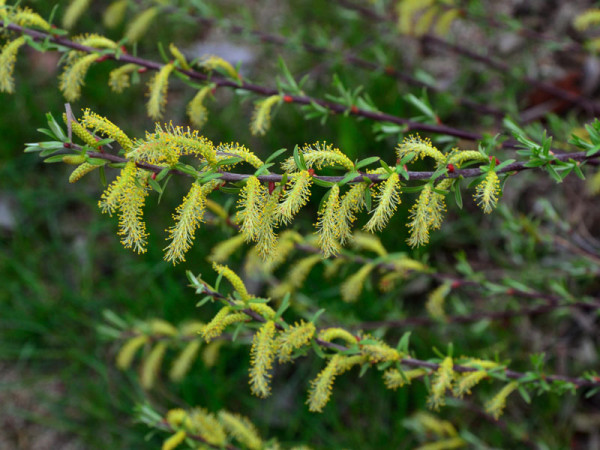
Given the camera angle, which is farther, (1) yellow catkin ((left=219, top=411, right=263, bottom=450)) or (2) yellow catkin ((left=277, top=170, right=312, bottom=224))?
(1) yellow catkin ((left=219, top=411, right=263, bottom=450))

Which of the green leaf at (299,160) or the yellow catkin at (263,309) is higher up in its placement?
the green leaf at (299,160)

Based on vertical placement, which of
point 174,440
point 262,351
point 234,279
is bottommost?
point 174,440

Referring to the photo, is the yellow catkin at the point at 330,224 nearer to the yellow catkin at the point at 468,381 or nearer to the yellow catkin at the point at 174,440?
the yellow catkin at the point at 468,381

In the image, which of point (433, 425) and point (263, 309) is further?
point (433, 425)

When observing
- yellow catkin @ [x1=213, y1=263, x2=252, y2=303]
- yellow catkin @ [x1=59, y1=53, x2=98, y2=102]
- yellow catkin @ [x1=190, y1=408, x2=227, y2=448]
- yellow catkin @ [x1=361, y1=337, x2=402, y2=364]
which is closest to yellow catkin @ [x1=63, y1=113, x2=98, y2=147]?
yellow catkin @ [x1=213, y1=263, x2=252, y2=303]

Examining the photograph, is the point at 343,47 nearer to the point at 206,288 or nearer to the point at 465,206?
the point at 465,206

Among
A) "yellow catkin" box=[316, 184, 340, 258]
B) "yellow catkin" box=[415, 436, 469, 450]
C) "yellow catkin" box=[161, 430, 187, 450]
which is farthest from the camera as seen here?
"yellow catkin" box=[415, 436, 469, 450]

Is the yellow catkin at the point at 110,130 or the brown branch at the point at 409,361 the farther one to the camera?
the brown branch at the point at 409,361

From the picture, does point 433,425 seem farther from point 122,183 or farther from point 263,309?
point 122,183

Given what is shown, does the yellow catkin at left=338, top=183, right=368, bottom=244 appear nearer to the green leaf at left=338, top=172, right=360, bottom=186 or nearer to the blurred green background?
the green leaf at left=338, top=172, right=360, bottom=186

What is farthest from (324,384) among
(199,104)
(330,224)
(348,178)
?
(199,104)

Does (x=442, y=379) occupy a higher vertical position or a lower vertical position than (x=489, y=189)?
lower

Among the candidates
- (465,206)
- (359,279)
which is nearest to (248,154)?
(359,279)

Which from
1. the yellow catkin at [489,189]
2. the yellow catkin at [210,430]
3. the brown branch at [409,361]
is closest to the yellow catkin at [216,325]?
the brown branch at [409,361]
